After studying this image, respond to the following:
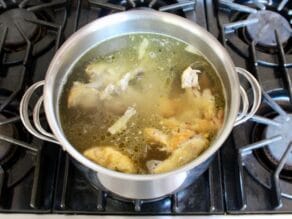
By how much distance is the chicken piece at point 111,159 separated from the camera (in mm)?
653

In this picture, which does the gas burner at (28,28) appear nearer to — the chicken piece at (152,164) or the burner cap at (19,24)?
the burner cap at (19,24)

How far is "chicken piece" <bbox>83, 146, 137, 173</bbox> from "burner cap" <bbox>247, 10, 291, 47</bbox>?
363 mm

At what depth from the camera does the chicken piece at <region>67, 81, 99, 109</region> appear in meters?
0.73

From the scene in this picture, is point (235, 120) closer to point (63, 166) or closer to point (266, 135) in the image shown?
point (266, 135)

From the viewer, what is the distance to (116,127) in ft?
2.31

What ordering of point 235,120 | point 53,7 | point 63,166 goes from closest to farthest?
1. point 235,120
2. point 63,166
3. point 53,7

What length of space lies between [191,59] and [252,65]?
0.13m

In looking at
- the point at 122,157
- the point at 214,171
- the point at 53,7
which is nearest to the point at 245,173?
the point at 214,171

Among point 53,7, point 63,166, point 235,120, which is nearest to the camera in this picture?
point 235,120

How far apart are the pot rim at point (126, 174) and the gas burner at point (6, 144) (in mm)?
132

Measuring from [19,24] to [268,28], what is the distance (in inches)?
19.1

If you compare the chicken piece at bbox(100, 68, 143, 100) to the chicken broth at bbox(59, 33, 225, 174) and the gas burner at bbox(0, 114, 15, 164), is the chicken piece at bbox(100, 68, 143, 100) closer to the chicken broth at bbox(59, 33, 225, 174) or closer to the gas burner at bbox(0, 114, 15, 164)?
the chicken broth at bbox(59, 33, 225, 174)

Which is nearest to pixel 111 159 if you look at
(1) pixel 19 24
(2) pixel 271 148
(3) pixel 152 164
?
(3) pixel 152 164

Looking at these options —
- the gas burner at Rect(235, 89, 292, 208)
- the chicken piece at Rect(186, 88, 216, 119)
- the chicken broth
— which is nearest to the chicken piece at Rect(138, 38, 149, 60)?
the chicken broth
